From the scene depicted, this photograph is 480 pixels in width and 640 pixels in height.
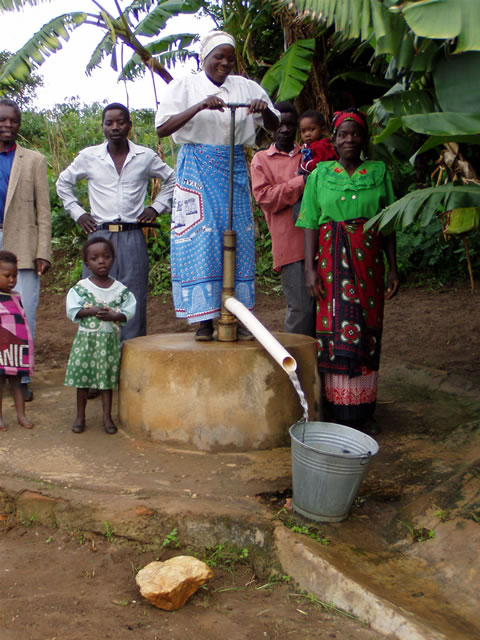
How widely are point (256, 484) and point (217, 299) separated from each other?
1.22 m

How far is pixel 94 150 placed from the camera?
4719 mm

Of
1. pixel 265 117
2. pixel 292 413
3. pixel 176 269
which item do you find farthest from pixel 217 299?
pixel 265 117

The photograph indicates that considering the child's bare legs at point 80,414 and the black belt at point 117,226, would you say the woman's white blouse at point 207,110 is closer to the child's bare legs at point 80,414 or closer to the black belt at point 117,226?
the black belt at point 117,226

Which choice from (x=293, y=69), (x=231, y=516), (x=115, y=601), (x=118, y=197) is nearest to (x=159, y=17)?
(x=293, y=69)

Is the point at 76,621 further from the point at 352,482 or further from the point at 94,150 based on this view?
the point at 94,150

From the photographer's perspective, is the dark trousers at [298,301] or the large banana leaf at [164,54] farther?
the large banana leaf at [164,54]

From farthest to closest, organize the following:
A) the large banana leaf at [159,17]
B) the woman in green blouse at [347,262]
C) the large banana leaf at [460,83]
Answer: the large banana leaf at [159,17] < the woman in green blouse at [347,262] < the large banana leaf at [460,83]

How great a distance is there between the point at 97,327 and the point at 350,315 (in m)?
1.46

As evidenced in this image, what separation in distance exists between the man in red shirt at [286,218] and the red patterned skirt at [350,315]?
518mm

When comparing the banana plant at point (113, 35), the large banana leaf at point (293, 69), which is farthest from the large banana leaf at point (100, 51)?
the large banana leaf at point (293, 69)

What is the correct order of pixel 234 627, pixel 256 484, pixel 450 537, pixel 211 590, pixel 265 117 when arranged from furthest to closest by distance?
pixel 265 117 < pixel 256 484 < pixel 450 537 < pixel 211 590 < pixel 234 627

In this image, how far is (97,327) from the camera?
3.91 m

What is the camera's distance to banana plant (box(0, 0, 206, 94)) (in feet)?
25.8

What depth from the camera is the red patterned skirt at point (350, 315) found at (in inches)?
149
